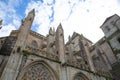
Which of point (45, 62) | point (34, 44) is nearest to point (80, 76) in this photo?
point (45, 62)

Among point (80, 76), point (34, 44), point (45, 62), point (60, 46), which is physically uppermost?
point (34, 44)

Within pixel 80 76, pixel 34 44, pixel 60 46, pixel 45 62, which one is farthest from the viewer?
pixel 34 44

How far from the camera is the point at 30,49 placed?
476 inches

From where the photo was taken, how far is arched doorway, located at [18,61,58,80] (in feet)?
33.1

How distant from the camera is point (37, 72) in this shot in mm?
10844

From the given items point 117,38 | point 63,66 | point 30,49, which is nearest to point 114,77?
point 117,38

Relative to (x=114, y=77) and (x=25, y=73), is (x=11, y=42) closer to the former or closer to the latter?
(x=25, y=73)

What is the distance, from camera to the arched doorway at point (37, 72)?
398 inches

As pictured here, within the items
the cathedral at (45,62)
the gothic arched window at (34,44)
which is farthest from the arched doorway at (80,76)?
the gothic arched window at (34,44)

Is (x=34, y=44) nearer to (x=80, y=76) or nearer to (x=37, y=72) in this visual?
(x=80, y=76)

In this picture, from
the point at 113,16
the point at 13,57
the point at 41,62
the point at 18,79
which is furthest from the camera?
the point at 113,16

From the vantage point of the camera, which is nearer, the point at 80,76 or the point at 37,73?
the point at 37,73

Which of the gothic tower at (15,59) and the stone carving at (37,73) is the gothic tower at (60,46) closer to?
the stone carving at (37,73)

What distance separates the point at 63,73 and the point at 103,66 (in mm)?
9180
